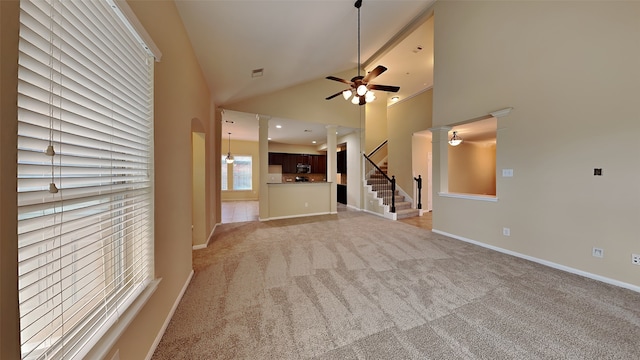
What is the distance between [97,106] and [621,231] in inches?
194

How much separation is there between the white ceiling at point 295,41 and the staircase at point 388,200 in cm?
264

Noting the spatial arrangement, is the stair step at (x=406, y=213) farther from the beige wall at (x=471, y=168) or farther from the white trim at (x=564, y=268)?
the white trim at (x=564, y=268)

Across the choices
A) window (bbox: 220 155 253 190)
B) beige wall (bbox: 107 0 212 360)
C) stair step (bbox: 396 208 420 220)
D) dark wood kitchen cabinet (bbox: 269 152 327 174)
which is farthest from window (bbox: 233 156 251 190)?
beige wall (bbox: 107 0 212 360)

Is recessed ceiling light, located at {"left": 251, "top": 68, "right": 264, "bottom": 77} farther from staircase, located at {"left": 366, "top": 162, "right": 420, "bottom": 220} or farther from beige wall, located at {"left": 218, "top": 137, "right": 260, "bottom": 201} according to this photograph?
beige wall, located at {"left": 218, "top": 137, "right": 260, "bottom": 201}

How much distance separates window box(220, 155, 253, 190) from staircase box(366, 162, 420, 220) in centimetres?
586

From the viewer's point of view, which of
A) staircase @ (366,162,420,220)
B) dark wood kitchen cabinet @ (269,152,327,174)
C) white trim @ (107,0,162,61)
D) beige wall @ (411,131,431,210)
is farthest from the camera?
dark wood kitchen cabinet @ (269,152,327,174)

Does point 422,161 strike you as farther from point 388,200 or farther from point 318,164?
point 318,164

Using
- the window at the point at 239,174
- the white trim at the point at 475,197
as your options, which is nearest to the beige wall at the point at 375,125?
the white trim at the point at 475,197

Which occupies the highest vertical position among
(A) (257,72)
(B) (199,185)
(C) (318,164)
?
(A) (257,72)

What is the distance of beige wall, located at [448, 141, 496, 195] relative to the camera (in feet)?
23.1

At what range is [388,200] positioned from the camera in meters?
6.50

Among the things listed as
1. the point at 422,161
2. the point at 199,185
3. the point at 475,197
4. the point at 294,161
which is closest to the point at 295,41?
the point at 199,185

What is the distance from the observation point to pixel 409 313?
1.93 meters

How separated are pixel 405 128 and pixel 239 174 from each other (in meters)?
7.55
